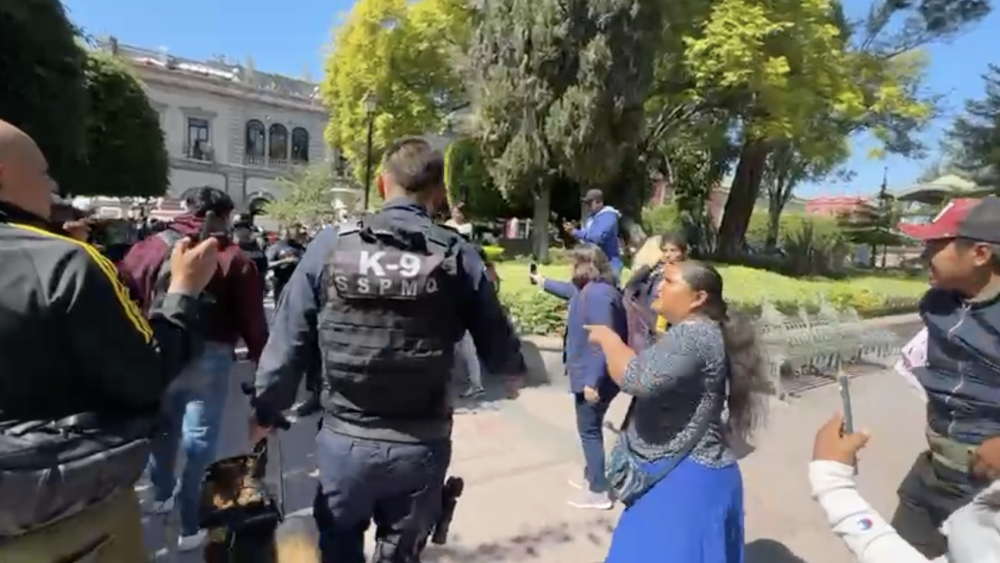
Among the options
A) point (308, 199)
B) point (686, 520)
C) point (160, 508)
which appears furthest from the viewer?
point (308, 199)

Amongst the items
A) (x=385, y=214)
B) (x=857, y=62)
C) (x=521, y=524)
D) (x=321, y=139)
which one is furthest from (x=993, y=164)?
(x=321, y=139)

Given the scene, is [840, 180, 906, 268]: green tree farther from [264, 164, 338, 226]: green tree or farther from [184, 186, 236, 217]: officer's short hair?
[184, 186, 236, 217]: officer's short hair

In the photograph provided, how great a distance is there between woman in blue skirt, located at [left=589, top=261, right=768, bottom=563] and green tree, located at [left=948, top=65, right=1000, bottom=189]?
2471 cm

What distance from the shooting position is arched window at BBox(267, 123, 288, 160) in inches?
2034

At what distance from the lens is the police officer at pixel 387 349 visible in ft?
8.32

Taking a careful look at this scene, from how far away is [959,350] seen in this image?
2.70 metres

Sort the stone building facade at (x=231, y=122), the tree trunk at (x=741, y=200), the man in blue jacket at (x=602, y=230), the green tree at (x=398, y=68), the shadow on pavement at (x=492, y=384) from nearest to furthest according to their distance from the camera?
the shadow on pavement at (x=492, y=384) → the man in blue jacket at (x=602, y=230) → the tree trunk at (x=741, y=200) → the green tree at (x=398, y=68) → the stone building facade at (x=231, y=122)

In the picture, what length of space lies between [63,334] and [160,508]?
277cm

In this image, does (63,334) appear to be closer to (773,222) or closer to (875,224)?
(773,222)

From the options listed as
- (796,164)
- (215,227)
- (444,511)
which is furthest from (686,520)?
(796,164)

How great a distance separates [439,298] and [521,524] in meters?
2.25

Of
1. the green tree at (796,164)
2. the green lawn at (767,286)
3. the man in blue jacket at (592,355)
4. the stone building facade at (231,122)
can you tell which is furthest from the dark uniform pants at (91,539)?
the stone building facade at (231,122)

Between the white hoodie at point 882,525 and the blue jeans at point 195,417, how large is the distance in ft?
9.87

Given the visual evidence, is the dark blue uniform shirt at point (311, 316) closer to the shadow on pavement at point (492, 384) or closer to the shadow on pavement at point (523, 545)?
the shadow on pavement at point (523, 545)
